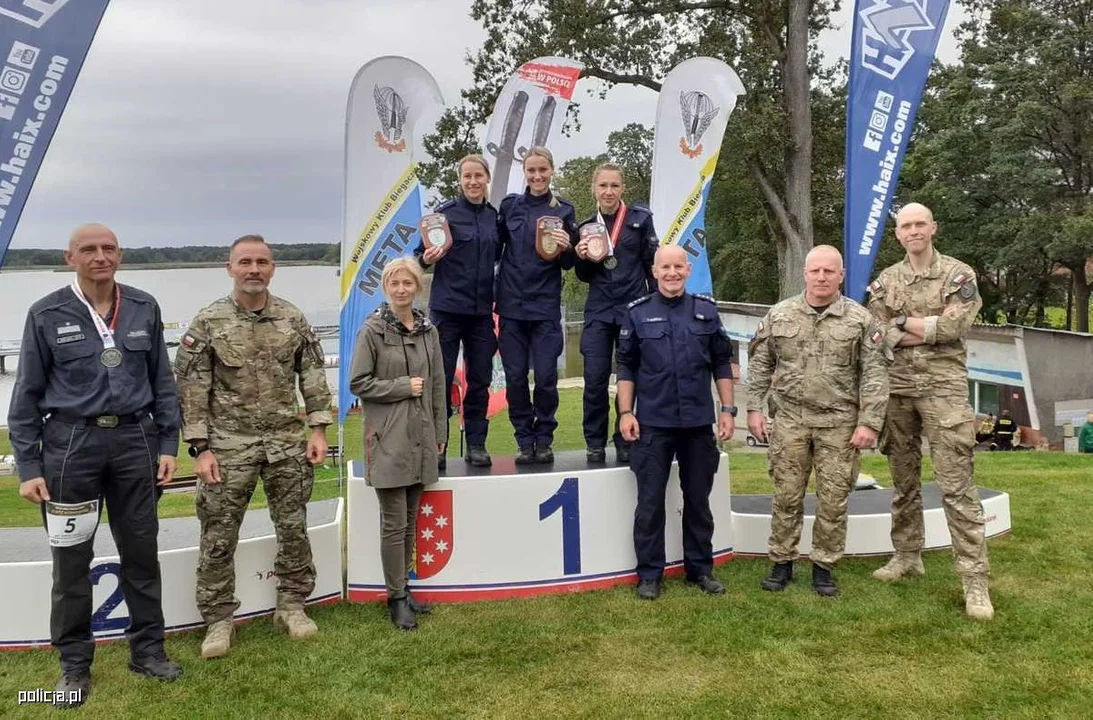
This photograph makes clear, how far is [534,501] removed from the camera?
4.20 metres

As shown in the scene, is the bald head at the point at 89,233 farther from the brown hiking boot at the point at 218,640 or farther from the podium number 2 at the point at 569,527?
the podium number 2 at the point at 569,527

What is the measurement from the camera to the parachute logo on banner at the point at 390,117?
20.9 feet

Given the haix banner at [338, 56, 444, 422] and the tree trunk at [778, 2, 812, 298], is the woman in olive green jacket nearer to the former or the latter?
the haix banner at [338, 56, 444, 422]

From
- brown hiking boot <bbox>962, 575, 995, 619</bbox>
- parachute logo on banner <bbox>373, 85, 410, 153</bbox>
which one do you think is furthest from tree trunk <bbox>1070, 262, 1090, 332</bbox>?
brown hiking boot <bbox>962, 575, 995, 619</bbox>

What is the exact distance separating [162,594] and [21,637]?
2.11ft

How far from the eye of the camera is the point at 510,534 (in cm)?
418

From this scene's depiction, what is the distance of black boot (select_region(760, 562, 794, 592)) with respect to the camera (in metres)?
4.12

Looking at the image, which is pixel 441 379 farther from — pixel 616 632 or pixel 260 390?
pixel 616 632

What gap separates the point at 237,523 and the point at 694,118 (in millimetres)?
6111

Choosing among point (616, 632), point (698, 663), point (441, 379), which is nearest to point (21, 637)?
point (441, 379)

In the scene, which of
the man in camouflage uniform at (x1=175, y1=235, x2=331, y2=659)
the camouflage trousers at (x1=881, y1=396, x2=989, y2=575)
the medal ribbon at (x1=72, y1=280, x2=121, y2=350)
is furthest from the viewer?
the camouflage trousers at (x1=881, y1=396, x2=989, y2=575)

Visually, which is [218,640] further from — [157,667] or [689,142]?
[689,142]

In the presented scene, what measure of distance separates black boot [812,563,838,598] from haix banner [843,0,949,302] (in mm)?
2630

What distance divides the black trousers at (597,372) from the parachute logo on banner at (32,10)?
3.44 m
